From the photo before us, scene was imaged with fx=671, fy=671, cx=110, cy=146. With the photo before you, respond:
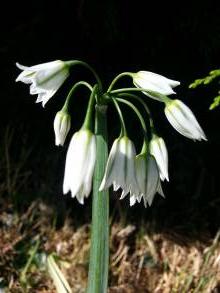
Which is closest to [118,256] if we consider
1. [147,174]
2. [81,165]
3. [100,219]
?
[100,219]

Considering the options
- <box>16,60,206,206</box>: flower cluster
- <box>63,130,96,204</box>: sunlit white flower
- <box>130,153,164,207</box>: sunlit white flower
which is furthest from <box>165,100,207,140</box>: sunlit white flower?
<box>63,130,96,204</box>: sunlit white flower

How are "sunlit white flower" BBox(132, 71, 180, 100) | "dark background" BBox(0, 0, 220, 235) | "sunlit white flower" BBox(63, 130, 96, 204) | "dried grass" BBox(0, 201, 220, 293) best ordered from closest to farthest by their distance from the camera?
"sunlit white flower" BBox(63, 130, 96, 204)
"sunlit white flower" BBox(132, 71, 180, 100)
"dried grass" BBox(0, 201, 220, 293)
"dark background" BBox(0, 0, 220, 235)

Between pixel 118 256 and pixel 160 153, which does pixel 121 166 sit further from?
pixel 118 256

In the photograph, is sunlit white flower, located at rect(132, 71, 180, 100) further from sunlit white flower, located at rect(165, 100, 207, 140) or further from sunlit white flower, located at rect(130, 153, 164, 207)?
sunlit white flower, located at rect(130, 153, 164, 207)

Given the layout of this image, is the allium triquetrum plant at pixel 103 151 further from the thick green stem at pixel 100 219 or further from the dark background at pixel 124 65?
the dark background at pixel 124 65

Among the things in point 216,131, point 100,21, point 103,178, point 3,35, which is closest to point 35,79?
point 103,178

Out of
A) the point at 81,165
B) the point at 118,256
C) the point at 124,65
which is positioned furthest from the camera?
the point at 124,65

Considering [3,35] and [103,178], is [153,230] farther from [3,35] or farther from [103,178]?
[103,178]
